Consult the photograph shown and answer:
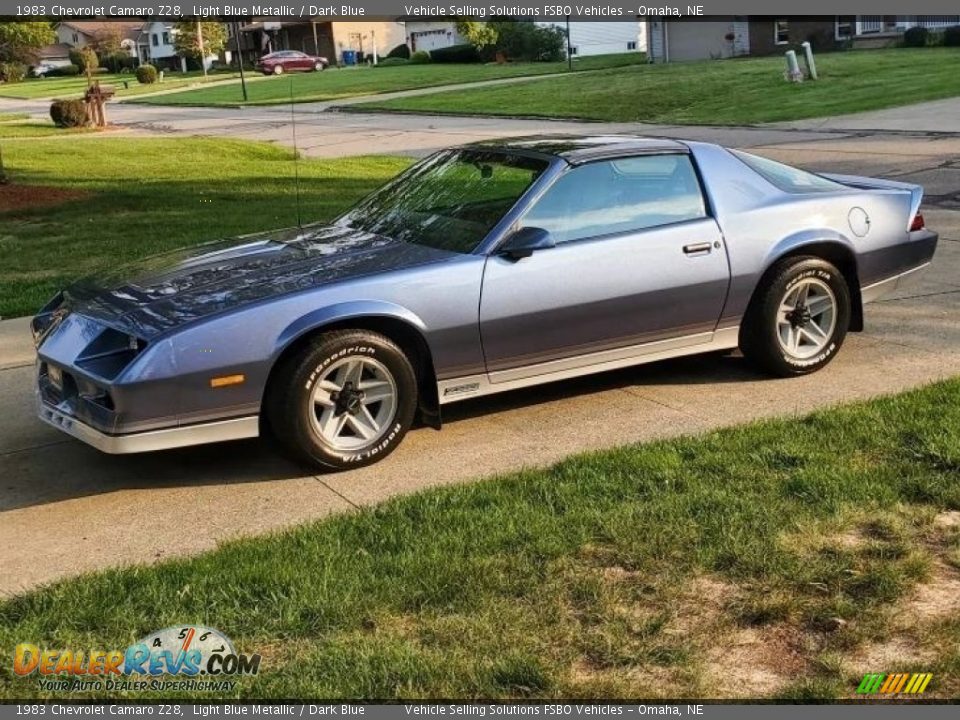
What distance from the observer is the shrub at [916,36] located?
143ft

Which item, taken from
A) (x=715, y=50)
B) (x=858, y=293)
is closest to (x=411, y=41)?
(x=715, y=50)

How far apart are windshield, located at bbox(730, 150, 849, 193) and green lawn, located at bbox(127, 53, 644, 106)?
36.8 meters

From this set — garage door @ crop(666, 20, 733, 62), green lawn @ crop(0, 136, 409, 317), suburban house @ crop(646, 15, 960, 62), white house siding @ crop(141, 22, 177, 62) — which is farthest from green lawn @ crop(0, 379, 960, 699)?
white house siding @ crop(141, 22, 177, 62)

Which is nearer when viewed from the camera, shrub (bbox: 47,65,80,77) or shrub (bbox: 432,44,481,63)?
shrub (bbox: 432,44,481,63)

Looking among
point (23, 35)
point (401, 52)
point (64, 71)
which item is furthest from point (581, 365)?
point (64, 71)

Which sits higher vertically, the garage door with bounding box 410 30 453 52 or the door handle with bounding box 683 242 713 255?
the garage door with bounding box 410 30 453 52

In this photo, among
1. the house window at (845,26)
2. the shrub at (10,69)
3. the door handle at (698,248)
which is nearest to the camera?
the door handle at (698,248)

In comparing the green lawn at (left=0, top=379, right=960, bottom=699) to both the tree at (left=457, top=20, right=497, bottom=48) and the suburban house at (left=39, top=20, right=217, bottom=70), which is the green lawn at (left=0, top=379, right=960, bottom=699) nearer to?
the tree at (left=457, top=20, right=497, bottom=48)

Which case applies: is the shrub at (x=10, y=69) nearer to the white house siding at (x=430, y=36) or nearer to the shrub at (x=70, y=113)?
the shrub at (x=70, y=113)

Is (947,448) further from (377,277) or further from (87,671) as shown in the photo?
(87,671)

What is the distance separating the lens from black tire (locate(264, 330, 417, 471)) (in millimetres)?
5031

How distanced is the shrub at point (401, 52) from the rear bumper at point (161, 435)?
7481 centimetres

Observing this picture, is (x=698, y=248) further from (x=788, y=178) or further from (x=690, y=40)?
(x=690, y=40)

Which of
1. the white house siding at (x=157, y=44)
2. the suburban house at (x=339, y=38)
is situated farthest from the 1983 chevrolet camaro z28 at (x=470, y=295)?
the white house siding at (x=157, y=44)
